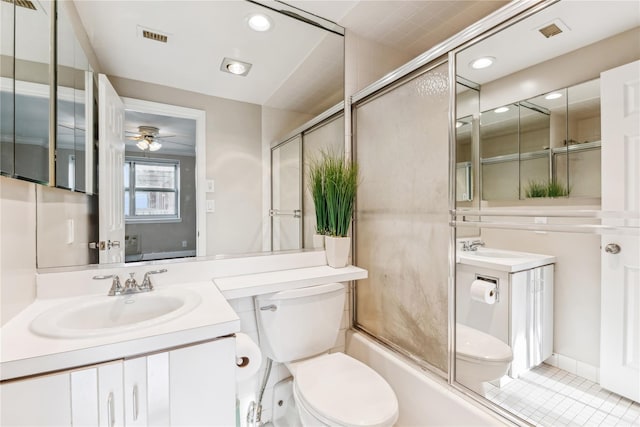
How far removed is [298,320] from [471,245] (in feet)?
2.78

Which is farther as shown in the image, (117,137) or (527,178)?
Answer: (117,137)

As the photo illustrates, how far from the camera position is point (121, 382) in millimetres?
767

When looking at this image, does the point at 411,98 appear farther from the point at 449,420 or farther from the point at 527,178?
the point at 449,420

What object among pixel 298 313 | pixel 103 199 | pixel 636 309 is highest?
pixel 103 199

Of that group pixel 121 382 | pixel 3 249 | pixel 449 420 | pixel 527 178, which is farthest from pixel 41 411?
pixel 527 178

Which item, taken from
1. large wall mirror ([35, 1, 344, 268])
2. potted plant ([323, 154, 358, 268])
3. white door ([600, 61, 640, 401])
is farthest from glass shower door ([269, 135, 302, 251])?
white door ([600, 61, 640, 401])

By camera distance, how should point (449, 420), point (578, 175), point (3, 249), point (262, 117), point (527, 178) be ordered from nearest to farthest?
point (3, 249), point (578, 175), point (527, 178), point (449, 420), point (262, 117)

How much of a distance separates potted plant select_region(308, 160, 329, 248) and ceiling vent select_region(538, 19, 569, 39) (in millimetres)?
1097

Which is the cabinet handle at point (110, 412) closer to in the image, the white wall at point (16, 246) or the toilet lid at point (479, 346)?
the white wall at point (16, 246)

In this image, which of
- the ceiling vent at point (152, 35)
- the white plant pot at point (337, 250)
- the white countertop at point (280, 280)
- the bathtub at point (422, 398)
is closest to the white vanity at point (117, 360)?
the white countertop at point (280, 280)

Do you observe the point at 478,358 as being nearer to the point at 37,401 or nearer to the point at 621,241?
the point at 621,241

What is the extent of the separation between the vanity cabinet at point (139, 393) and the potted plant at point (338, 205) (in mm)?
865

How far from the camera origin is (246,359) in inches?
44.6

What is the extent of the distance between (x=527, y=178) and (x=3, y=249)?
1.72m
